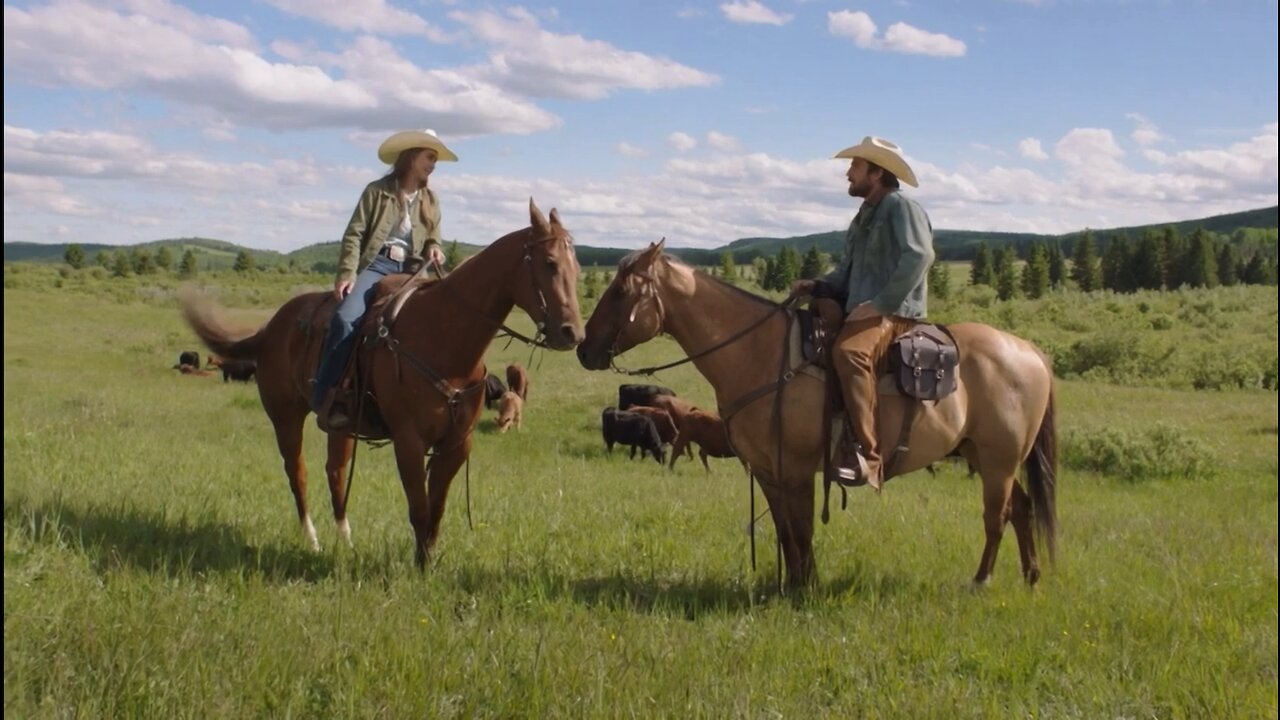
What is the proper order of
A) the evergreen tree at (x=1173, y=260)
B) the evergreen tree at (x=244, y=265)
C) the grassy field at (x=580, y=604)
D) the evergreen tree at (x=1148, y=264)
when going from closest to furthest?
the grassy field at (x=580, y=604) < the evergreen tree at (x=1173, y=260) < the evergreen tree at (x=1148, y=264) < the evergreen tree at (x=244, y=265)

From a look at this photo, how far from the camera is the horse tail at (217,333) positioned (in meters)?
8.07

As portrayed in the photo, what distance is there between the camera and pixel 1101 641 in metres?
5.21

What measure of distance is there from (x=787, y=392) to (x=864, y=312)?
741 mm

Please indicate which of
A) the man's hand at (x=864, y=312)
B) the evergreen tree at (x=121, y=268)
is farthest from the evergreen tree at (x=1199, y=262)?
the evergreen tree at (x=121, y=268)

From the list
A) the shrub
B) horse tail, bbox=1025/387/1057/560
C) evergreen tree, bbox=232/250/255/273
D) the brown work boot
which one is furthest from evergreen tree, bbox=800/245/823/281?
evergreen tree, bbox=232/250/255/273

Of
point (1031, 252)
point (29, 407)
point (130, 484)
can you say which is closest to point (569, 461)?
point (130, 484)

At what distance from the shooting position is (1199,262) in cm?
7831

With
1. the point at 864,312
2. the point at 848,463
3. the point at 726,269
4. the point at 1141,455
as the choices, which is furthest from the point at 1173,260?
the point at 848,463

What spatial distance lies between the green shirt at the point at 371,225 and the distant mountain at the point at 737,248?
0.96ft

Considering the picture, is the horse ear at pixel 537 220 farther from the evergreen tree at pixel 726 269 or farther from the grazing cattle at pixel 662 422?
the grazing cattle at pixel 662 422

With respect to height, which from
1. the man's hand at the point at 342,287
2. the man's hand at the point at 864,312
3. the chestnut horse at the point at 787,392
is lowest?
the chestnut horse at the point at 787,392

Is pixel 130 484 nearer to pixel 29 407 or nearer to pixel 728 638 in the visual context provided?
pixel 728 638

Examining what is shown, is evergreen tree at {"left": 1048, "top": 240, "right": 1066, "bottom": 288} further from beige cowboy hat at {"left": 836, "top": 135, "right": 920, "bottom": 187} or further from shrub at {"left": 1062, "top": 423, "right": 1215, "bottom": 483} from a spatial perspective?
beige cowboy hat at {"left": 836, "top": 135, "right": 920, "bottom": 187}

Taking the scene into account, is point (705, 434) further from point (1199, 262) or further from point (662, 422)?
point (1199, 262)
